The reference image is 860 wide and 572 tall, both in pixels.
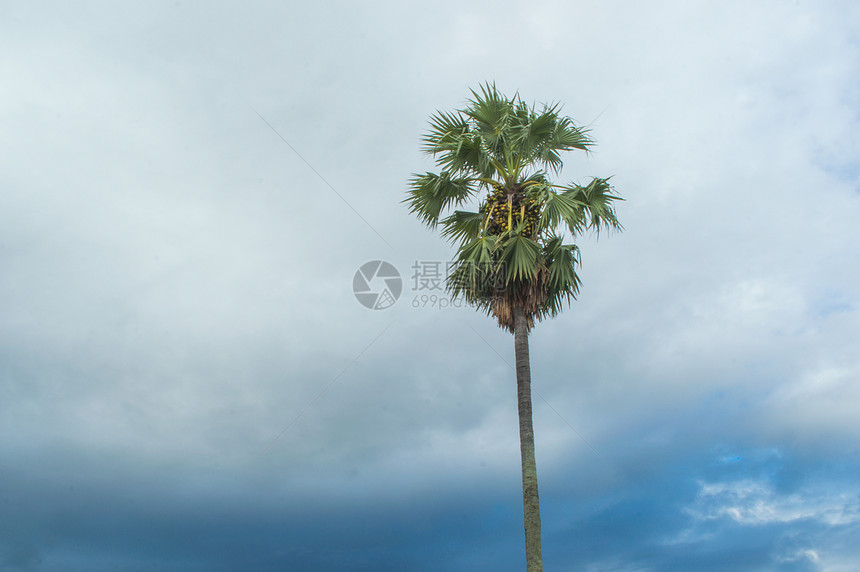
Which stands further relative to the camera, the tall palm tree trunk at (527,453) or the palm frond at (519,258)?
the palm frond at (519,258)

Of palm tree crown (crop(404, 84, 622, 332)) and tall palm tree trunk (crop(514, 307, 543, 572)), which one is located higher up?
palm tree crown (crop(404, 84, 622, 332))

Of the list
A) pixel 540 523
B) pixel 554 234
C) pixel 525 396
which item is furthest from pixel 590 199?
pixel 540 523

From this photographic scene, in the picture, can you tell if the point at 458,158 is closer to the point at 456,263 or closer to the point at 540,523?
the point at 456,263

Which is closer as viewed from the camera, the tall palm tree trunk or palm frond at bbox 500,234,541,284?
the tall palm tree trunk

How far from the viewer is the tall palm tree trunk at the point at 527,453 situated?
13195mm

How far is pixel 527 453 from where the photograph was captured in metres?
13.9

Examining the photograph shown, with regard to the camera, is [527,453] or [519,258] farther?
[519,258]

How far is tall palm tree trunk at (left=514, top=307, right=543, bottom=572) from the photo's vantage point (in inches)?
520

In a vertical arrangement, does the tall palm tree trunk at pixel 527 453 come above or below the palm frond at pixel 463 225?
below

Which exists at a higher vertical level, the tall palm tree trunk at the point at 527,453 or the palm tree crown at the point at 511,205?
the palm tree crown at the point at 511,205

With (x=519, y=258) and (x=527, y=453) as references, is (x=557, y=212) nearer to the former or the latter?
(x=519, y=258)

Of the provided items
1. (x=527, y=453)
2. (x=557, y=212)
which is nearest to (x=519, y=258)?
(x=557, y=212)

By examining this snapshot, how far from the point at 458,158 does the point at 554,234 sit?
3.11 metres

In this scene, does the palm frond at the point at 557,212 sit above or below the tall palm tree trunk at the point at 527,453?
above
